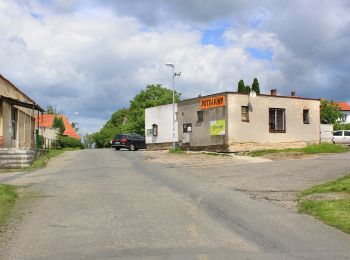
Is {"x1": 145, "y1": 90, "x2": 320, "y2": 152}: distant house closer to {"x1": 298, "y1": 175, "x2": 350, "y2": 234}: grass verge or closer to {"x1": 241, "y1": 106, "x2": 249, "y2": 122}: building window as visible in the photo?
{"x1": 241, "y1": 106, "x2": 249, "y2": 122}: building window

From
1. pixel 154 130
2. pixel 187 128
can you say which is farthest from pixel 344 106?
pixel 187 128

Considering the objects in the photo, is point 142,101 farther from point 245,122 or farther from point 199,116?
point 245,122

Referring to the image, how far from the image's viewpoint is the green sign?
121 feet

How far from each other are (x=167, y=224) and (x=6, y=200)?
544 centimetres

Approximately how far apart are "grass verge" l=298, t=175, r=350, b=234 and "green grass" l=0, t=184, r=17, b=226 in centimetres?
681

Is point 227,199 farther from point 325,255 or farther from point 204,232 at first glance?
point 325,255

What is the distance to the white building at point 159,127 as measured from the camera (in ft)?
150

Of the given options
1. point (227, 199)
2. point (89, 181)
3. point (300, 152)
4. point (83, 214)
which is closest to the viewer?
point (83, 214)

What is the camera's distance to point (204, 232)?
9.27 meters

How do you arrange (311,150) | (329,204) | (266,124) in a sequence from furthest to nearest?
(266,124)
(311,150)
(329,204)

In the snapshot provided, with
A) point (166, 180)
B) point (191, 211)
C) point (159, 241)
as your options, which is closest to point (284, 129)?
point (166, 180)

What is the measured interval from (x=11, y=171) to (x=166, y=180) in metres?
9.12

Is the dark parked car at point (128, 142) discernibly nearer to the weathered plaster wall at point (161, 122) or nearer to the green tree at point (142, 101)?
the weathered plaster wall at point (161, 122)

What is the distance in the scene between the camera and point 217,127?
37.5 metres
